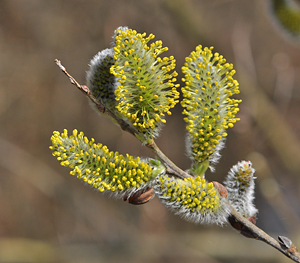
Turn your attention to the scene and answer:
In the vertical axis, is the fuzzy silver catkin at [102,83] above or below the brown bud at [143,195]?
above

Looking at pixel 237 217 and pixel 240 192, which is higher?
pixel 240 192

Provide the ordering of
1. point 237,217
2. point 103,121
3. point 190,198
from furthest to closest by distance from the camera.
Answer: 1. point 103,121
2. point 237,217
3. point 190,198

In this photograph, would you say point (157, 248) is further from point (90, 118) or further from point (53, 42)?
point (53, 42)

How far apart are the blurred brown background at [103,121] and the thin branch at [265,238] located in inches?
97.2

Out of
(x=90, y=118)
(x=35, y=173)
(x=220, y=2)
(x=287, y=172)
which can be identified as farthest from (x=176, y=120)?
(x=35, y=173)

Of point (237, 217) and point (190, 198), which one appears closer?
point (190, 198)

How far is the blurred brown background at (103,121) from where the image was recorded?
11.8 feet

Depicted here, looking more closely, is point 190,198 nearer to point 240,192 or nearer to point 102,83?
point 240,192

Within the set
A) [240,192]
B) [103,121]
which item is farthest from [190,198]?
[103,121]

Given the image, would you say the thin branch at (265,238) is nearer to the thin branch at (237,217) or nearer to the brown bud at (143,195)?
the thin branch at (237,217)

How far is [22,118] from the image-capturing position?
4.29 m

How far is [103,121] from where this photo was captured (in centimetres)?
419

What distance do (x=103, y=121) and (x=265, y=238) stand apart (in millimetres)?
3372

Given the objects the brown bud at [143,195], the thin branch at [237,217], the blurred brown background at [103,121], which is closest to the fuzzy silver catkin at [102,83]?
the thin branch at [237,217]
